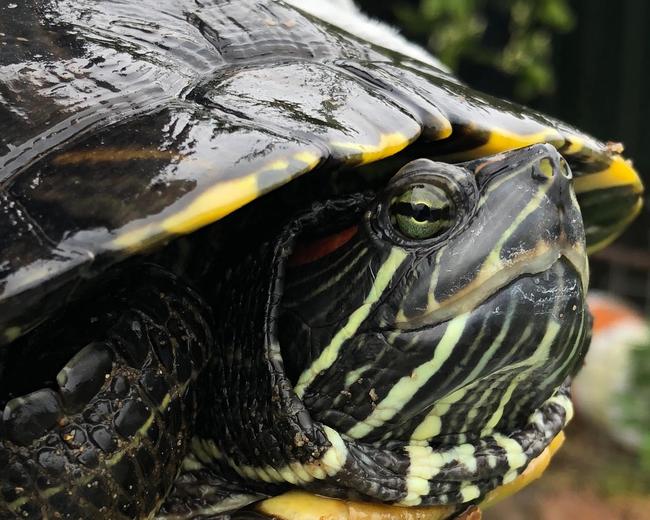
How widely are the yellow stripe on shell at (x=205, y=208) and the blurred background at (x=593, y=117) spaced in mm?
1901

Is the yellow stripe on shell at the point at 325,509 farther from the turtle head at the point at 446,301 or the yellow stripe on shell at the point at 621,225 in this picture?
the yellow stripe on shell at the point at 621,225

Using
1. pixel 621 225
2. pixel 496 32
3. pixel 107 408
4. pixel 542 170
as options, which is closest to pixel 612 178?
pixel 621 225

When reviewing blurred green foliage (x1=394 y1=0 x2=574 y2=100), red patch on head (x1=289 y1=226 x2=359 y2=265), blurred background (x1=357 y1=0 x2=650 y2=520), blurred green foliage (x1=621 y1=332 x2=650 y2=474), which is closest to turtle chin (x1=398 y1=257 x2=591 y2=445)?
red patch on head (x1=289 y1=226 x2=359 y2=265)

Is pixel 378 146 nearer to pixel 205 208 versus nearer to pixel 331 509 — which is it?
pixel 205 208

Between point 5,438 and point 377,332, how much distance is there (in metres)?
0.35

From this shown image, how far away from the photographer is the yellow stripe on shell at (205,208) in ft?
2.07

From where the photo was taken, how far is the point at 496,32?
3.30 meters

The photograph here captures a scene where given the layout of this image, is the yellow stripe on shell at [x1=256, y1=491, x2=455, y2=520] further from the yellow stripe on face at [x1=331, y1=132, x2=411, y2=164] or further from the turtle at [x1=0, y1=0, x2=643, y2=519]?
the yellow stripe on face at [x1=331, y1=132, x2=411, y2=164]

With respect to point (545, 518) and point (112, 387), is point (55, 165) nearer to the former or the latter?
point (112, 387)

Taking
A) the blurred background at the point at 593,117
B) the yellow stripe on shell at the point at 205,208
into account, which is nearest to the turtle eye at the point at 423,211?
the yellow stripe on shell at the point at 205,208

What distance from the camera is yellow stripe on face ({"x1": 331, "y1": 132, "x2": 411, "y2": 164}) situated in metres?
0.69

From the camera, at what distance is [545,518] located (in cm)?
225

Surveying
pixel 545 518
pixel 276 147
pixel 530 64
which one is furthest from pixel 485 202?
pixel 530 64

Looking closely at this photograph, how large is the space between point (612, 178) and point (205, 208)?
1.97 feet
